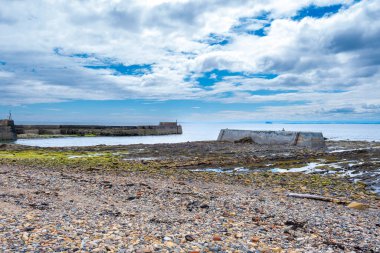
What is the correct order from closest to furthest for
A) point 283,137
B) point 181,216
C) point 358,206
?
point 181,216
point 358,206
point 283,137

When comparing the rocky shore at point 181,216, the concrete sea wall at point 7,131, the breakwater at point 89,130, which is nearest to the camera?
the rocky shore at point 181,216

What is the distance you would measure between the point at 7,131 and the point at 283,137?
56.0m

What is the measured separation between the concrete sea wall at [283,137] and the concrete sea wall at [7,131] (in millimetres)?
45521

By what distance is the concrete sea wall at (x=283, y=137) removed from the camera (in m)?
40.0

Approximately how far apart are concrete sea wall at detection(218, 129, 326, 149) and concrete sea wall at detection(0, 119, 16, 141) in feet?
149

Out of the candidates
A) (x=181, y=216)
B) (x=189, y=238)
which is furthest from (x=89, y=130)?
(x=189, y=238)

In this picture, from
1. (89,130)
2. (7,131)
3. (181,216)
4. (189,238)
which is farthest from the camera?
(89,130)

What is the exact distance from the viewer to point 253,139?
47125 millimetres

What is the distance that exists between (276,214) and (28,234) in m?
6.34

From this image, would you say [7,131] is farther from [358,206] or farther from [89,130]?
[358,206]

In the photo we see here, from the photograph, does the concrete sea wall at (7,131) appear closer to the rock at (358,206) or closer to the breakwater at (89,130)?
the breakwater at (89,130)

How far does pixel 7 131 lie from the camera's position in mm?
67562

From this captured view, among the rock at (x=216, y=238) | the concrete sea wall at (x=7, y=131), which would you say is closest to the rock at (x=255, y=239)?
the rock at (x=216, y=238)

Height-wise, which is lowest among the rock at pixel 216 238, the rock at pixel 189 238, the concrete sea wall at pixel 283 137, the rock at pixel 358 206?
the rock at pixel 358 206
